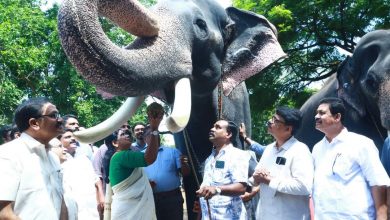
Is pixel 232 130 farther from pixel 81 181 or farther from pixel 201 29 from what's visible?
pixel 81 181

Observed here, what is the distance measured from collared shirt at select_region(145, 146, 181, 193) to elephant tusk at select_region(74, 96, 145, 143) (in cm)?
143

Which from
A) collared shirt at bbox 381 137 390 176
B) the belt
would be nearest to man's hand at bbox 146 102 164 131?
the belt

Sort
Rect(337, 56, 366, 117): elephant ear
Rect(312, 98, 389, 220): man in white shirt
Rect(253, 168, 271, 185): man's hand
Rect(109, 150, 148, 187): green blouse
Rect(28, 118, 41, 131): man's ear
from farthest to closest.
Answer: Rect(337, 56, 366, 117): elephant ear
Rect(109, 150, 148, 187): green blouse
Rect(253, 168, 271, 185): man's hand
Rect(312, 98, 389, 220): man in white shirt
Rect(28, 118, 41, 131): man's ear

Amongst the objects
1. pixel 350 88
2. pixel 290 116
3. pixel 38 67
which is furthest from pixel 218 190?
pixel 38 67

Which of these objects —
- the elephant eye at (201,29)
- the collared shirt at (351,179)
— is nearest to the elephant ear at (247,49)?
the elephant eye at (201,29)

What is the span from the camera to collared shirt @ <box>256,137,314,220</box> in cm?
386

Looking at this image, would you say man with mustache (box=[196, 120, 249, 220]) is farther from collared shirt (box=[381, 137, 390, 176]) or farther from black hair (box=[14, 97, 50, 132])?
black hair (box=[14, 97, 50, 132])

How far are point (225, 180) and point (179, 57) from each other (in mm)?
966

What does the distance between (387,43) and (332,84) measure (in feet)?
4.12

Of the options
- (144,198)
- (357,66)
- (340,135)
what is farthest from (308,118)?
(340,135)

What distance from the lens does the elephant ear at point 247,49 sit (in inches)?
196

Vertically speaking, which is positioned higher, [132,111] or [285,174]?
[132,111]

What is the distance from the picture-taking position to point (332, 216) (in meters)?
3.69

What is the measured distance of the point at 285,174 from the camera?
3973mm
